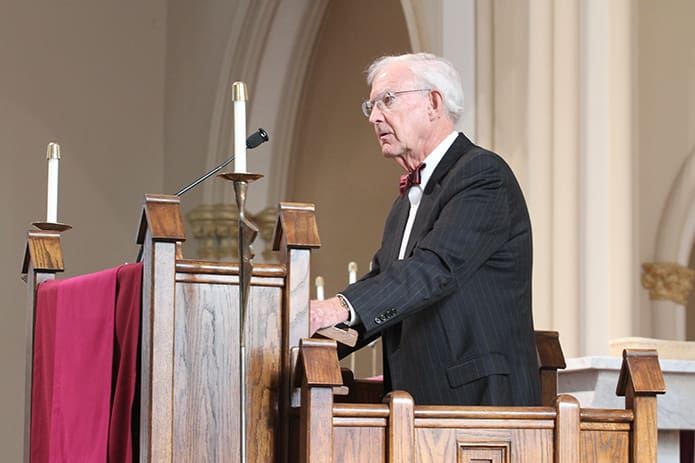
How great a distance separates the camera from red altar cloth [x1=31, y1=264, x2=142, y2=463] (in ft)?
9.52

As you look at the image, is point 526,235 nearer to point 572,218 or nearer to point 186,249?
point 572,218

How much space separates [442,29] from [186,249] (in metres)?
5.49

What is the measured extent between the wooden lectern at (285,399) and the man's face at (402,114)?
629 mm

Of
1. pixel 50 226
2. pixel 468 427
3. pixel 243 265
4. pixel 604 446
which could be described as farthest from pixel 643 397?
pixel 50 226

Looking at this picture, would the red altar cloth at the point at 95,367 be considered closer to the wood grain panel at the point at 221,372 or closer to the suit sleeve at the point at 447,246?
the wood grain panel at the point at 221,372

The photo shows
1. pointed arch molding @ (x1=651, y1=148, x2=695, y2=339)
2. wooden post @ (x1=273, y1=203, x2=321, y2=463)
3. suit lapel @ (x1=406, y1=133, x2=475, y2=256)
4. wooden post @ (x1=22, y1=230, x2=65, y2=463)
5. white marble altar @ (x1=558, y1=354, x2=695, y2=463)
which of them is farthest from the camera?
pointed arch molding @ (x1=651, y1=148, x2=695, y2=339)

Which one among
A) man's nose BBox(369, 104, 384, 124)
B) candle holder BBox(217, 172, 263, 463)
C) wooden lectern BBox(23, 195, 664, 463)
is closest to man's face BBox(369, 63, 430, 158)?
man's nose BBox(369, 104, 384, 124)

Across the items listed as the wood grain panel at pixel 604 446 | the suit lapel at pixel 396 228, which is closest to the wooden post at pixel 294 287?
the suit lapel at pixel 396 228

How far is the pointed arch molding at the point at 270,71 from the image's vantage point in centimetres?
1073

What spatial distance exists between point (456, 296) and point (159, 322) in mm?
805

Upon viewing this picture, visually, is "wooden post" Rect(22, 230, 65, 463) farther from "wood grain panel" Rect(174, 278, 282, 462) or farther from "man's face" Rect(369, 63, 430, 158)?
"man's face" Rect(369, 63, 430, 158)

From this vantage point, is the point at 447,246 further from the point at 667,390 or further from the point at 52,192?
the point at 667,390

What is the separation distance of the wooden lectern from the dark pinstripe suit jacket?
9.3 inches

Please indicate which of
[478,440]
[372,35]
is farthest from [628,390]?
[372,35]
